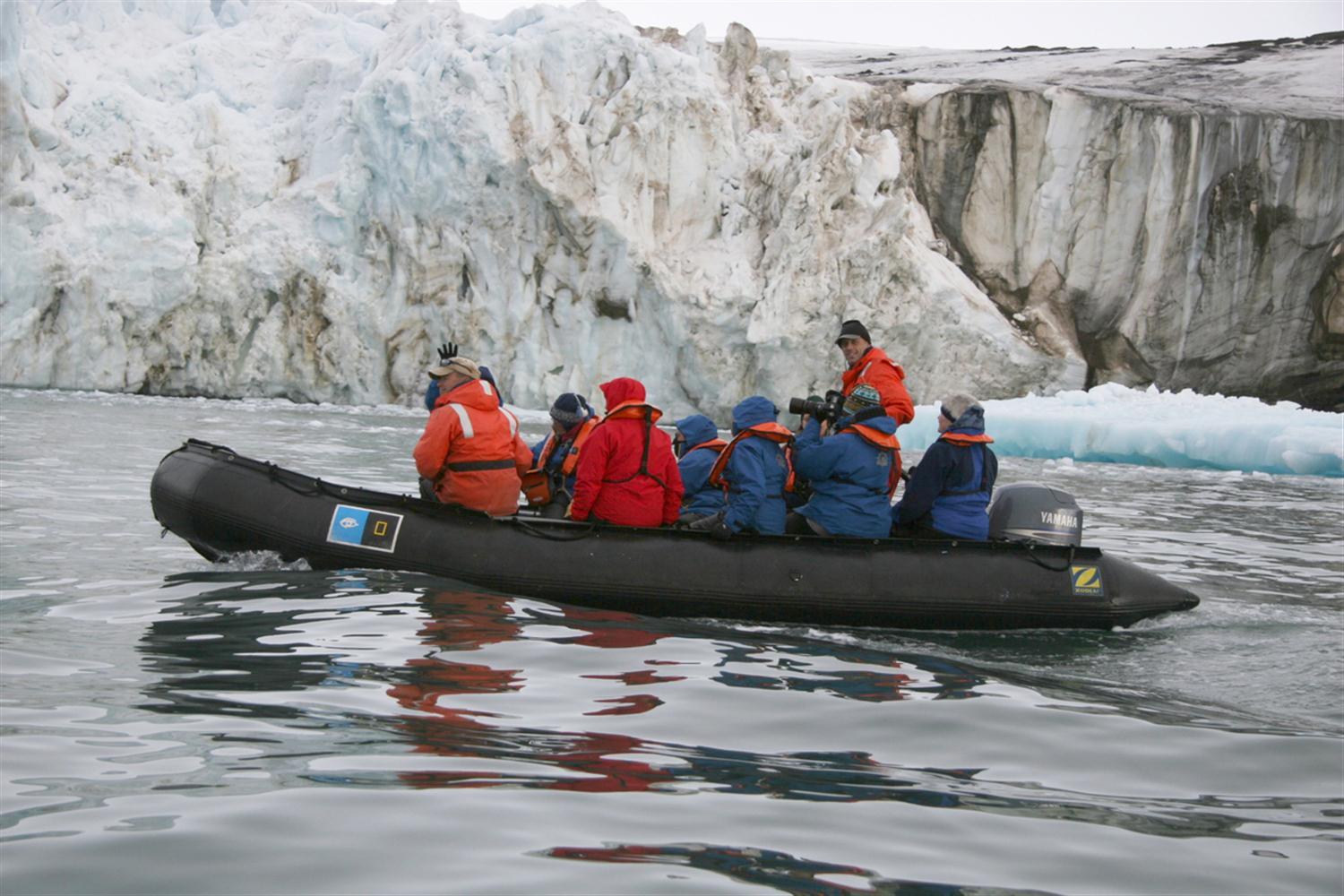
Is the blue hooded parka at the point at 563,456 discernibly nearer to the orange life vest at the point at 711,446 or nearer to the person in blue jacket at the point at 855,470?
the orange life vest at the point at 711,446

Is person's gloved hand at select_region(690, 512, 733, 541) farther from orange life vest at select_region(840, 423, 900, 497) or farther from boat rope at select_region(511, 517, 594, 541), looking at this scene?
orange life vest at select_region(840, 423, 900, 497)

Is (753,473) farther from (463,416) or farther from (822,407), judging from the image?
(463,416)

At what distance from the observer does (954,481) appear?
6469mm

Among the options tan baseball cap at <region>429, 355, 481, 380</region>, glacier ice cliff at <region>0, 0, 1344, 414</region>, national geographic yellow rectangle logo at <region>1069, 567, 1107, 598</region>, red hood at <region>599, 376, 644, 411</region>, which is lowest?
national geographic yellow rectangle logo at <region>1069, 567, 1107, 598</region>

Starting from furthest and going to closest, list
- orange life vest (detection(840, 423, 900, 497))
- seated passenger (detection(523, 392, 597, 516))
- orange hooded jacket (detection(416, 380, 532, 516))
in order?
1. seated passenger (detection(523, 392, 597, 516))
2. orange hooded jacket (detection(416, 380, 532, 516))
3. orange life vest (detection(840, 423, 900, 497))

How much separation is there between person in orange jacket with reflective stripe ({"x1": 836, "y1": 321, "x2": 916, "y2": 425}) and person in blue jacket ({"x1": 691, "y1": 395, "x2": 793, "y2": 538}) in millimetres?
782

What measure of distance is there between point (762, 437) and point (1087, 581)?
183 centimetres

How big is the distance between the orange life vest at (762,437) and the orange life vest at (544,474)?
880 mm

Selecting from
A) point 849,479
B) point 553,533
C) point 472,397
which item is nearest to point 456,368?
point 472,397

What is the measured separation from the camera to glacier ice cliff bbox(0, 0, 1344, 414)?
21938 millimetres

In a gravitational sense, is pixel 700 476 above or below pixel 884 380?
below

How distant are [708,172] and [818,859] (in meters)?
21.5

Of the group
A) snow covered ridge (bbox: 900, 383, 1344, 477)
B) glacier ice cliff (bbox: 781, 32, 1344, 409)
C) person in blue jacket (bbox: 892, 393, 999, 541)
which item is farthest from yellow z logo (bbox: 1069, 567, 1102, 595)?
glacier ice cliff (bbox: 781, 32, 1344, 409)

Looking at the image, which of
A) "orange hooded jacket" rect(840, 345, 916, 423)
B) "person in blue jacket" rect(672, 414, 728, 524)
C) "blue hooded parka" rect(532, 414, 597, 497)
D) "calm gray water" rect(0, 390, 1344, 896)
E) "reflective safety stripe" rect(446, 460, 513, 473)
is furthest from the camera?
"blue hooded parka" rect(532, 414, 597, 497)
